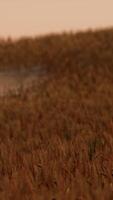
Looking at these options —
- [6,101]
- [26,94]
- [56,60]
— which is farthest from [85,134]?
[56,60]

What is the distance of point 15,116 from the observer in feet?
34.3

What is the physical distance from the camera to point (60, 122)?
29.2 feet

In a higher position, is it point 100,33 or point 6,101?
point 100,33

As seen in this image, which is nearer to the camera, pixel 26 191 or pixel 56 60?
pixel 26 191

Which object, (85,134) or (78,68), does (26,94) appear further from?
(85,134)

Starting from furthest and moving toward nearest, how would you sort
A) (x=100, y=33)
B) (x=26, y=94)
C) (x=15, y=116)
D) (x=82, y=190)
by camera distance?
1. (x=100, y=33)
2. (x=26, y=94)
3. (x=15, y=116)
4. (x=82, y=190)

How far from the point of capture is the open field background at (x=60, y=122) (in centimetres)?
452

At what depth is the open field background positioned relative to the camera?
4.52 m

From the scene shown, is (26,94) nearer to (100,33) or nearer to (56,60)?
(56,60)

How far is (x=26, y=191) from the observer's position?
14.2 ft

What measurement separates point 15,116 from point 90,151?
465 cm

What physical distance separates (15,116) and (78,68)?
16.3ft

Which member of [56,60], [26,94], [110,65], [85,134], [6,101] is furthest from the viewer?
[56,60]

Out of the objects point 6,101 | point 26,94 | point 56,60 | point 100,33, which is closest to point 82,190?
point 6,101
